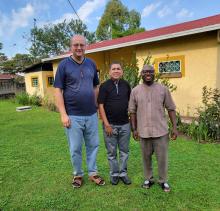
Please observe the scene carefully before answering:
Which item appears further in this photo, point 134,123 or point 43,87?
point 43,87

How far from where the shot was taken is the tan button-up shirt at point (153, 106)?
3332 mm

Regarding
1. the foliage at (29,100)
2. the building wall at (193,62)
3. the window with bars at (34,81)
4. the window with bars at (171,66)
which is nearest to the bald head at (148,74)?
the building wall at (193,62)

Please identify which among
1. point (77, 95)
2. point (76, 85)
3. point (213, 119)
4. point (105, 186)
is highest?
point (76, 85)

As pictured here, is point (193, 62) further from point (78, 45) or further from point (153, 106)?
point (78, 45)

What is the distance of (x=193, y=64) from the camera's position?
8.04 m

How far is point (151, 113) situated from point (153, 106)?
0.31 ft

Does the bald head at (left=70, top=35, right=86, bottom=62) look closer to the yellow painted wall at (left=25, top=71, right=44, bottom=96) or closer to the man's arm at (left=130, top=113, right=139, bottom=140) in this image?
the man's arm at (left=130, top=113, right=139, bottom=140)

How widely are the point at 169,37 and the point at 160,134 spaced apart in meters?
5.28

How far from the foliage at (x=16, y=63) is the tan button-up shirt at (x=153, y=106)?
106 feet

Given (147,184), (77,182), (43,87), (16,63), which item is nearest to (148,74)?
(147,184)

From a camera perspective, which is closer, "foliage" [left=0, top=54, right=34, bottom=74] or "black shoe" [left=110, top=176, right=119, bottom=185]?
"black shoe" [left=110, top=176, right=119, bottom=185]

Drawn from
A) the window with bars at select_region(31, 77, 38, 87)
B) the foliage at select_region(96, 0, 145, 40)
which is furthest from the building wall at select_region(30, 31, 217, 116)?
the foliage at select_region(96, 0, 145, 40)

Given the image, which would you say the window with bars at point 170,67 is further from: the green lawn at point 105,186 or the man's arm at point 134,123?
the man's arm at point 134,123

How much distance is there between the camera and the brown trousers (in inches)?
135
